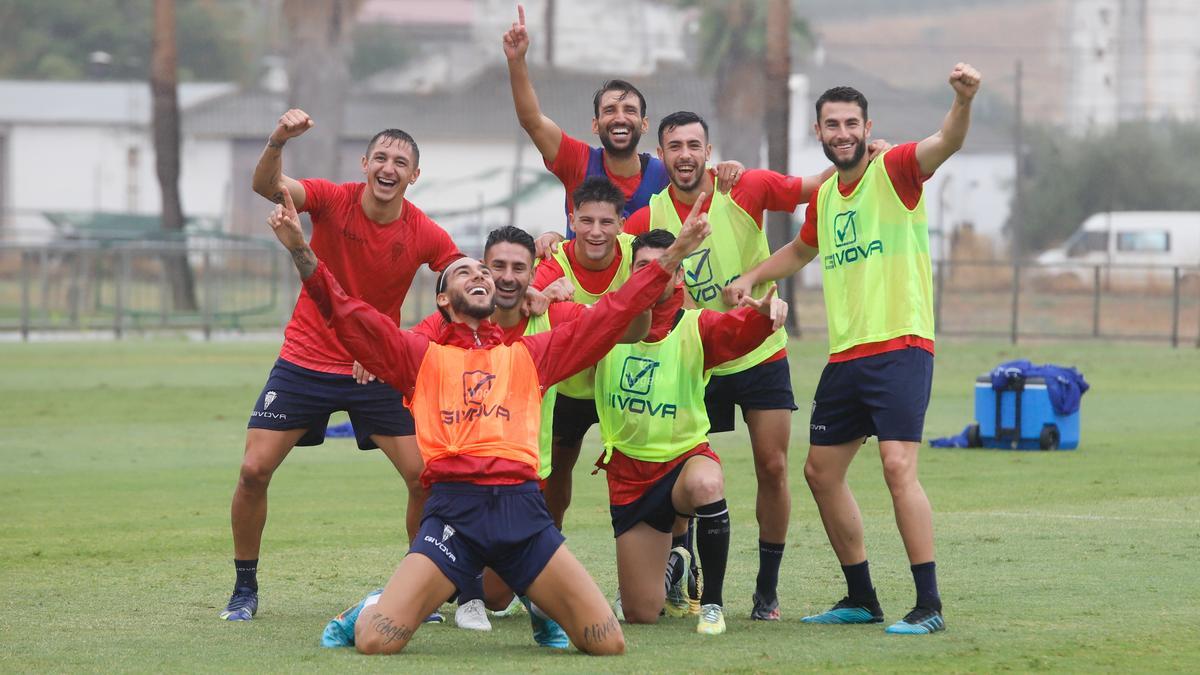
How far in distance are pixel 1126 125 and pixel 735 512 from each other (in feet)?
185

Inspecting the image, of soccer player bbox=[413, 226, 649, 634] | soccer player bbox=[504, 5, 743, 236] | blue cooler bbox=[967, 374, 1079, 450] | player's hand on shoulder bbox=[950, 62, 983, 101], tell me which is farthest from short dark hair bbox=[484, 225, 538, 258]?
blue cooler bbox=[967, 374, 1079, 450]

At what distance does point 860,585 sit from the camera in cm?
811

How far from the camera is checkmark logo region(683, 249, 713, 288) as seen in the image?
8.68 metres

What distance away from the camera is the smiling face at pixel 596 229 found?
8.16 m

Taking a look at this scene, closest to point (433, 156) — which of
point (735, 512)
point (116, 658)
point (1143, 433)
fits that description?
point (1143, 433)

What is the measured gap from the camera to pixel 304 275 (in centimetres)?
741

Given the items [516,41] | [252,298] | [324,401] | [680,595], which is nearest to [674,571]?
[680,595]

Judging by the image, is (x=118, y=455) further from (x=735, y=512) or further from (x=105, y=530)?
(x=735, y=512)

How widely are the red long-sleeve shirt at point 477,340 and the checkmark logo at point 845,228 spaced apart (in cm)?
101

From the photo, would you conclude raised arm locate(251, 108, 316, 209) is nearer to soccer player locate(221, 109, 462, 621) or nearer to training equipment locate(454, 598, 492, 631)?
soccer player locate(221, 109, 462, 621)

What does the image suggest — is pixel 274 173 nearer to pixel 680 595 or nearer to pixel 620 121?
pixel 620 121

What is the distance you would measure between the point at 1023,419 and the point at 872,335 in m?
8.21

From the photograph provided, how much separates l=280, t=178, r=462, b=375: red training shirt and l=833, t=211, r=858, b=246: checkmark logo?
188 centimetres

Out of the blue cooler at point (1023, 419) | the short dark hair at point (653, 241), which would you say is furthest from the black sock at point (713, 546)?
the blue cooler at point (1023, 419)
